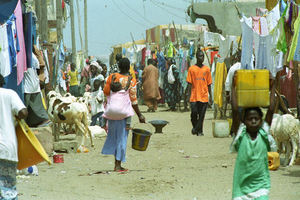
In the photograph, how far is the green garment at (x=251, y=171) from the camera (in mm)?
5207

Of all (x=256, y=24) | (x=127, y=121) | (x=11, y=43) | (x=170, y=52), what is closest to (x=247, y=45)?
(x=256, y=24)

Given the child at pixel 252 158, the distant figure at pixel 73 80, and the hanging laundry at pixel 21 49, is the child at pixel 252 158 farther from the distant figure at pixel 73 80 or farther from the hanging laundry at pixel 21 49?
the distant figure at pixel 73 80

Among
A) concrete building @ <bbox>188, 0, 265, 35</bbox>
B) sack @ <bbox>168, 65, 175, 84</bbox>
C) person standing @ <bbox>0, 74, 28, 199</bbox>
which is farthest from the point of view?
concrete building @ <bbox>188, 0, 265, 35</bbox>

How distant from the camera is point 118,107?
9.00 metres

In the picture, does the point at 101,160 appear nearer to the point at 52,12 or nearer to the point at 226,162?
the point at 226,162

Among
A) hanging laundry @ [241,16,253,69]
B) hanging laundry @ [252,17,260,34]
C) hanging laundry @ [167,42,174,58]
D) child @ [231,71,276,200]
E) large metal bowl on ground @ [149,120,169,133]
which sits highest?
hanging laundry @ [252,17,260,34]

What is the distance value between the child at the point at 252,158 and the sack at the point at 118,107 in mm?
3796

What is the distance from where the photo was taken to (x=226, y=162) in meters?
9.91

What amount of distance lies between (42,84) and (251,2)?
20.8m

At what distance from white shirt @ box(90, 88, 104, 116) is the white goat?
6.42 meters

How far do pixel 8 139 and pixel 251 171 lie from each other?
223 centimetres

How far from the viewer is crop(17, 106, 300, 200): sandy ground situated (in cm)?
730

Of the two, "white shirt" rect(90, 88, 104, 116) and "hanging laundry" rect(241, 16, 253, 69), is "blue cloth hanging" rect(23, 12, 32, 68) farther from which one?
"white shirt" rect(90, 88, 104, 116)

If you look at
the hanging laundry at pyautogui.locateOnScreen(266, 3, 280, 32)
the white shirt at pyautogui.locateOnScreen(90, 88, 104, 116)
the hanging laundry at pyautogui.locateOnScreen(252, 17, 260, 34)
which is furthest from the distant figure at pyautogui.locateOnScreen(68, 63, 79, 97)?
the hanging laundry at pyautogui.locateOnScreen(266, 3, 280, 32)
